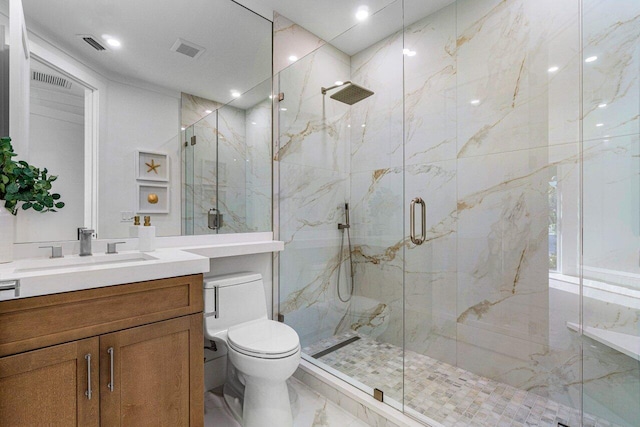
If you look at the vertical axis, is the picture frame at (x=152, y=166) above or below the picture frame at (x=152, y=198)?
above

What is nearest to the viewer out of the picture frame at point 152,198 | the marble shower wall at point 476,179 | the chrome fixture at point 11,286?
the chrome fixture at point 11,286

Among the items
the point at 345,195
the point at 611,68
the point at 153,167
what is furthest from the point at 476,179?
the point at 153,167

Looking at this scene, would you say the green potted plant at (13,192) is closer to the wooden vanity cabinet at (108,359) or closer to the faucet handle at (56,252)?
the faucet handle at (56,252)

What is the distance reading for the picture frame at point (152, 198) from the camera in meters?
1.69

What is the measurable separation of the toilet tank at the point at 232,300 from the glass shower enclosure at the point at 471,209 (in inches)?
17.3

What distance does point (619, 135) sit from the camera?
4.83ft

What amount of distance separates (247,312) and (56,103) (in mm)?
1443

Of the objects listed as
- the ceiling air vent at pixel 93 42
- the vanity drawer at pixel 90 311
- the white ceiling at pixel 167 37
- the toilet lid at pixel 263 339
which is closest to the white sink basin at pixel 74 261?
the vanity drawer at pixel 90 311

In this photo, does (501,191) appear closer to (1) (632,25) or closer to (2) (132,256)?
(1) (632,25)

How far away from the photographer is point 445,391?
1884 mm

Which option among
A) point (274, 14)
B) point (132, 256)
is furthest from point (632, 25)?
point (132, 256)

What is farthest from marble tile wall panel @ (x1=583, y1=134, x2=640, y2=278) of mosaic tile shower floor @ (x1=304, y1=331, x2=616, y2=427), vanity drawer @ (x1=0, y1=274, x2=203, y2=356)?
vanity drawer @ (x1=0, y1=274, x2=203, y2=356)

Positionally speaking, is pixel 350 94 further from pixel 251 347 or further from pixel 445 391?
pixel 445 391

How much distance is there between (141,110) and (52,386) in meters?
1.34
